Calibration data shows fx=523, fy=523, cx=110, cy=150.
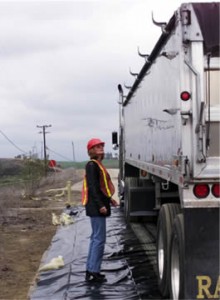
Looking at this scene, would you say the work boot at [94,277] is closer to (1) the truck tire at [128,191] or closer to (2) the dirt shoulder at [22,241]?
(2) the dirt shoulder at [22,241]

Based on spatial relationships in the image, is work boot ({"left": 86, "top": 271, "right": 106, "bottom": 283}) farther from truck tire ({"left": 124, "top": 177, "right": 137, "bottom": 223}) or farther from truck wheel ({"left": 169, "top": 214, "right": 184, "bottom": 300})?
truck tire ({"left": 124, "top": 177, "right": 137, "bottom": 223})

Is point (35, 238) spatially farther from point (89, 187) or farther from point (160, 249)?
point (160, 249)

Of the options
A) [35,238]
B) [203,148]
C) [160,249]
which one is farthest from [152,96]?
[35,238]

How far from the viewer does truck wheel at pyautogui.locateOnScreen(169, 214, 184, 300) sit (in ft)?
15.6

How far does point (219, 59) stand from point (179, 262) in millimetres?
1879

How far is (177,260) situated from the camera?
201 inches

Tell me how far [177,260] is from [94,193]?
1.85 metres

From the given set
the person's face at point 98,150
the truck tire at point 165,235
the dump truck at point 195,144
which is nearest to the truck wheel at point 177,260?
the dump truck at point 195,144

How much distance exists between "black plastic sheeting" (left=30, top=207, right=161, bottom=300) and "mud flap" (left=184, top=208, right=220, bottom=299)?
1.40 metres

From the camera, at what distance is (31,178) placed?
24.0 m

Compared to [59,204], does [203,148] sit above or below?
above

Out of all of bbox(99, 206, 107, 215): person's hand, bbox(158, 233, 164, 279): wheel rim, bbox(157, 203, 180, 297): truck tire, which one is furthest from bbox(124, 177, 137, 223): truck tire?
bbox(157, 203, 180, 297): truck tire

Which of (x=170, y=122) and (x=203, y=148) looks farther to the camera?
(x=170, y=122)

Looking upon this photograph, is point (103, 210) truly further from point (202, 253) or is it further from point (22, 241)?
point (22, 241)
